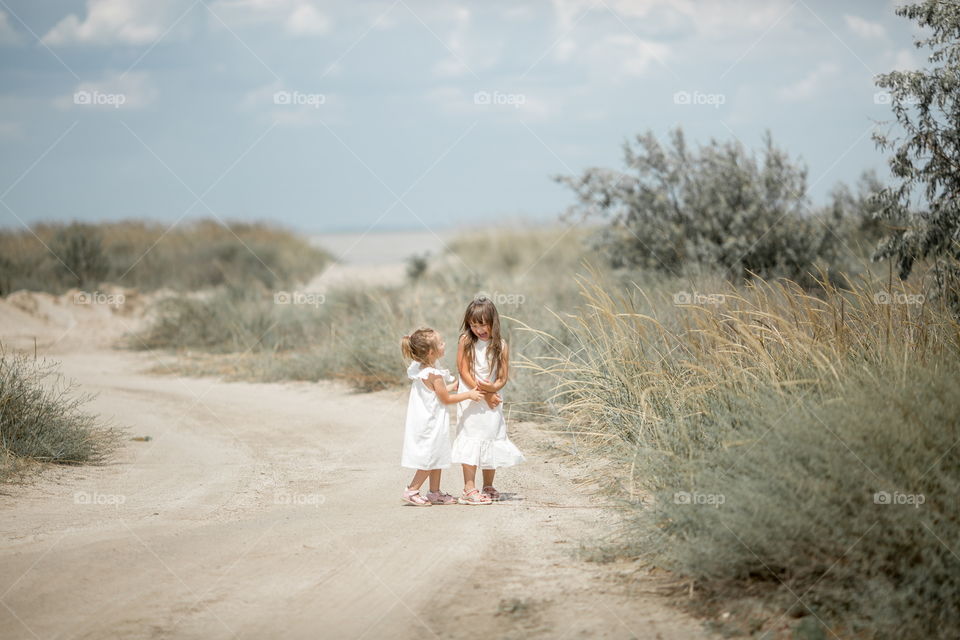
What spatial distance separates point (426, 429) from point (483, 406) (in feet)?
1.50

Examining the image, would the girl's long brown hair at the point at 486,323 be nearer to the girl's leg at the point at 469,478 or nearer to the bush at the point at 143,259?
the girl's leg at the point at 469,478

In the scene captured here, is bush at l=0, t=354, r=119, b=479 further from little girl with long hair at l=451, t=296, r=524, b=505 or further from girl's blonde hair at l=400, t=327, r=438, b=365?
little girl with long hair at l=451, t=296, r=524, b=505

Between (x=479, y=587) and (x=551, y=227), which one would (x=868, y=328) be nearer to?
(x=479, y=587)

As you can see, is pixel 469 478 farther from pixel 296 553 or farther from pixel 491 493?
pixel 296 553

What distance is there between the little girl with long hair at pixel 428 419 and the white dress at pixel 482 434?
0.39ft

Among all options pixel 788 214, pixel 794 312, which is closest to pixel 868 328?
pixel 794 312

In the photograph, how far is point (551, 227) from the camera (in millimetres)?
30938

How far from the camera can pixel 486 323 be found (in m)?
6.73

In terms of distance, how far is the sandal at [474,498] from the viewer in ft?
21.7

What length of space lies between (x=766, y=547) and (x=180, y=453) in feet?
20.2

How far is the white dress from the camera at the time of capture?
671cm

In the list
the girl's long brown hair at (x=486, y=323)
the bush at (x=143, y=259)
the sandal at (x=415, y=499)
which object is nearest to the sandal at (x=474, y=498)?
the sandal at (x=415, y=499)

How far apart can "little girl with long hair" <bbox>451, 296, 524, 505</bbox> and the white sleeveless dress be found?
4.6 inches

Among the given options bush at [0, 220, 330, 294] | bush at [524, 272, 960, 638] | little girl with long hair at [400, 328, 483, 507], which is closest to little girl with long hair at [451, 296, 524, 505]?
little girl with long hair at [400, 328, 483, 507]
